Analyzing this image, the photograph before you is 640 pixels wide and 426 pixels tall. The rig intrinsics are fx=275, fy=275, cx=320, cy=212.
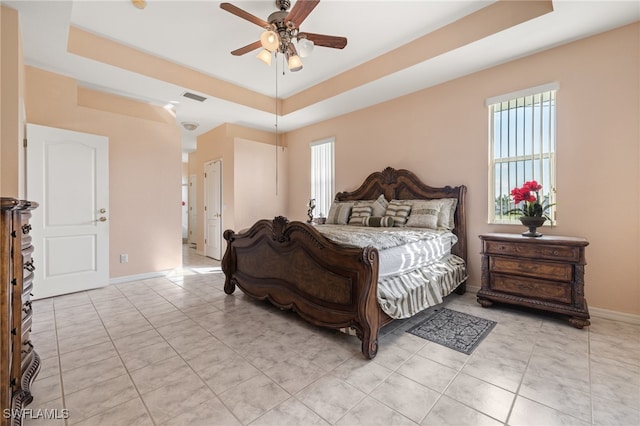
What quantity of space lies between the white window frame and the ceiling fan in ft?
8.57

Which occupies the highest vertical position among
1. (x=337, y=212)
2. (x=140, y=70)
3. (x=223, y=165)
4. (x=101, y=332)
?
(x=140, y=70)

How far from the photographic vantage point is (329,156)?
5480mm

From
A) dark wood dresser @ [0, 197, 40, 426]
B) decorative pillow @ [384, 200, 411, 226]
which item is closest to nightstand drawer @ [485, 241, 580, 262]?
decorative pillow @ [384, 200, 411, 226]

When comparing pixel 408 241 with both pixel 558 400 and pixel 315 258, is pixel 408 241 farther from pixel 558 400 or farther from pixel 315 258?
pixel 558 400

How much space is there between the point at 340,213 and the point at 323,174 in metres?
1.41

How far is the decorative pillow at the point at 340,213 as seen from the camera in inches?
172

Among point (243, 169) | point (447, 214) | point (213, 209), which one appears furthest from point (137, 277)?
point (447, 214)

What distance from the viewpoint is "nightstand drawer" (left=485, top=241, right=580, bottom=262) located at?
8.34ft

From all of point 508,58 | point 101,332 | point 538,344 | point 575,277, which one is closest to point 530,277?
point 575,277

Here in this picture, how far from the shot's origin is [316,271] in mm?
2453

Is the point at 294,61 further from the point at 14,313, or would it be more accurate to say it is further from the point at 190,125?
the point at 190,125

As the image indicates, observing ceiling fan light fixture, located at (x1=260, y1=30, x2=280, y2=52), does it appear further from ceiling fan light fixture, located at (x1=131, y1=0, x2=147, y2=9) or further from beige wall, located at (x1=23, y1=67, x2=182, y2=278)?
beige wall, located at (x1=23, y1=67, x2=182, y2=278)

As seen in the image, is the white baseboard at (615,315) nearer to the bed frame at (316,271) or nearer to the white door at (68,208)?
the bed frame at (316,271)

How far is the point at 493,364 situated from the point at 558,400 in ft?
1.30
